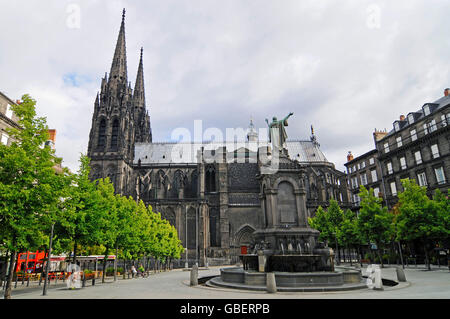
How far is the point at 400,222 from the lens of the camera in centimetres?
2458

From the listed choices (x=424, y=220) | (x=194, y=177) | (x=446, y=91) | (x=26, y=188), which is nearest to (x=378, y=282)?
(x=26, y=188)

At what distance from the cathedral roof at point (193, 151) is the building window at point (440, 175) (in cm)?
2936

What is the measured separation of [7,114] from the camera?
27.6 meters

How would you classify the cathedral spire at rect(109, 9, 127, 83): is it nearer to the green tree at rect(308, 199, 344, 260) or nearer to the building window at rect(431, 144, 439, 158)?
the green tree at rect(308, 199, 344, 260)

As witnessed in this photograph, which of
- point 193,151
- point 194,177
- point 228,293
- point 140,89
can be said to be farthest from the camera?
point 140,89

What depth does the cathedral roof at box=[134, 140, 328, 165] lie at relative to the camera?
63688 mm

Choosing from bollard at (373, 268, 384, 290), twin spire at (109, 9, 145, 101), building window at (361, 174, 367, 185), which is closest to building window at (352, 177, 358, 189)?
building window at (361, 174, 367, 185)

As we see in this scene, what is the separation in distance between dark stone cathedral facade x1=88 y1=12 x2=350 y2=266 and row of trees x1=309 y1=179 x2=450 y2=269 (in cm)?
935

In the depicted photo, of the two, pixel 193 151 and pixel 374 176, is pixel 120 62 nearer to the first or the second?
pixel 193 151

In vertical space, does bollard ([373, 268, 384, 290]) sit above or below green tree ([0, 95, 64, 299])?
below

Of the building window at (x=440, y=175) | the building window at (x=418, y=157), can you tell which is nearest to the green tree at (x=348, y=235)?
the building window at (x=440, y=175)

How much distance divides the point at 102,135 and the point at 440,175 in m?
→ 57.5
